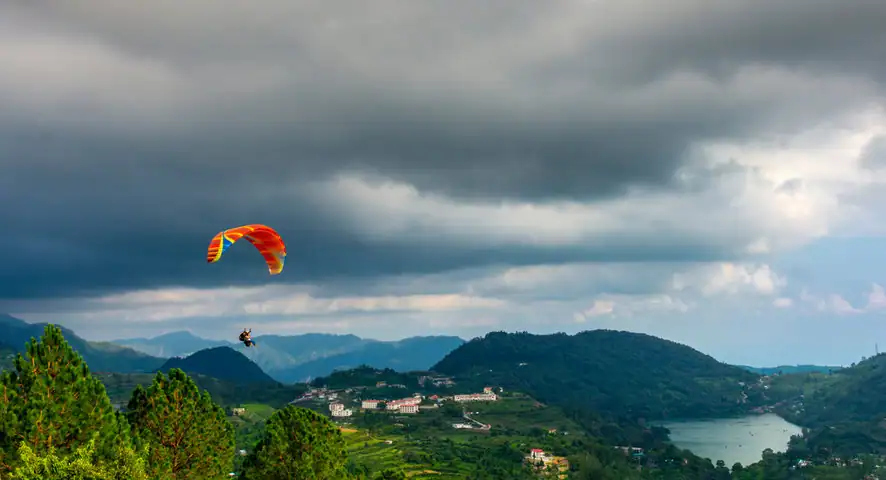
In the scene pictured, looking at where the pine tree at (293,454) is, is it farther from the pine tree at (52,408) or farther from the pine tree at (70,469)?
the pine tree at (70,469)

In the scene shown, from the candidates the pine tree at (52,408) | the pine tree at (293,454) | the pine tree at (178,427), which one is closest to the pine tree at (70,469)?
the pine tree at (52,408)

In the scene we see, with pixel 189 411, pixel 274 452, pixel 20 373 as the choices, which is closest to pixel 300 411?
pixel 274 452

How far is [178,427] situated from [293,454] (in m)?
10.3

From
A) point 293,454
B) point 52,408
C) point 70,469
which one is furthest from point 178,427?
point 70,469

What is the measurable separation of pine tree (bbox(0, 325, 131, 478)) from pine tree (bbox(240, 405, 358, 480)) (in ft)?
50.4

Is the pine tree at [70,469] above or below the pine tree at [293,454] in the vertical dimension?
above

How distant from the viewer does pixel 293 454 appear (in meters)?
62.8

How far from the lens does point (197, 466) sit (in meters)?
61.0

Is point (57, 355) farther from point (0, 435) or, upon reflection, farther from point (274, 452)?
point (274, 452)

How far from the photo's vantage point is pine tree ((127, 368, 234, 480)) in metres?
59.5

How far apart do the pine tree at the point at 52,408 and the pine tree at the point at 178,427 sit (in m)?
9.77

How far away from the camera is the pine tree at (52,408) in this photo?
4547 centimetres

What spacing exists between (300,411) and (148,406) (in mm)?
13203

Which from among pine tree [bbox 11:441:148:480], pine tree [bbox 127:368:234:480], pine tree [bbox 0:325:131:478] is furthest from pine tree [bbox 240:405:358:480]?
pine tree [bbox 11:441:148:480]
